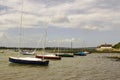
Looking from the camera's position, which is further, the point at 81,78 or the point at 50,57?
the point at 50,57

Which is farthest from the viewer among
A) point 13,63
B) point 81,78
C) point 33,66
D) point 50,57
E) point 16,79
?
point 50,57

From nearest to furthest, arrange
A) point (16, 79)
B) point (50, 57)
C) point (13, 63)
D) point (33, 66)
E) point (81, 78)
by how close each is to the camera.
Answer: point (16, 79) < point (81, 78) < point (33, 66) < point (13, 63) < point (50, 57)

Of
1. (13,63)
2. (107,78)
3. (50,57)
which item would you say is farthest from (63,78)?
(50,57)

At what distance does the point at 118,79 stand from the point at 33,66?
2973 centimetres

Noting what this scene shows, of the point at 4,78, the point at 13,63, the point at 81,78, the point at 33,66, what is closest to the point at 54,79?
the point at 81,78

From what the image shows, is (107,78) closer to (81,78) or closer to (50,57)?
(81,78)

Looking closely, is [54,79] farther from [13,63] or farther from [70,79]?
[13,63]

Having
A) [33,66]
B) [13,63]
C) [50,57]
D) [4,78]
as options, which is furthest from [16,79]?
[50,57]

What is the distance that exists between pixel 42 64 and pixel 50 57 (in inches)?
1278

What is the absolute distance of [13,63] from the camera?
243 feet

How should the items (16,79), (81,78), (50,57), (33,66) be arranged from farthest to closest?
(50,57)
(33,66)
(81,78)
(16,79)

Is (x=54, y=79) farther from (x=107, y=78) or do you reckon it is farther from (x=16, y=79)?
(x=107, y=78)

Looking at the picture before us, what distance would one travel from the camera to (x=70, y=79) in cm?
4488

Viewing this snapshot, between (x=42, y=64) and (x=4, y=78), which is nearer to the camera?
(x=4, y=78)
